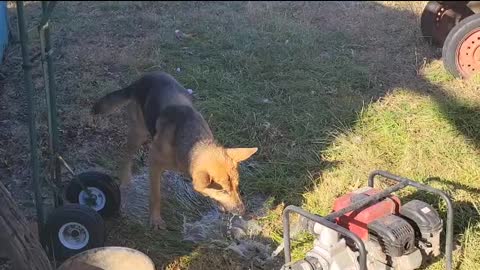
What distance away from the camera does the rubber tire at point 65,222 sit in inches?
146

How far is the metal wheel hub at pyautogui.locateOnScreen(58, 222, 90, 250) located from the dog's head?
730 millimetres

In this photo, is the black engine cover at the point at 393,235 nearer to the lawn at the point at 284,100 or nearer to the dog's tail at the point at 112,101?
the lawn at the point at 284,100

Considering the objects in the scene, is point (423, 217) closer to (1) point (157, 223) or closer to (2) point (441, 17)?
(1) point (157, 223)

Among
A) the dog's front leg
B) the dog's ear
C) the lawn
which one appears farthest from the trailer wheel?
the dog's front leg

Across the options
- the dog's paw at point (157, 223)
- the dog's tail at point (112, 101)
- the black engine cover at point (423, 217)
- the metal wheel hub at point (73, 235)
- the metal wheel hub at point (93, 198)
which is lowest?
the dog's paw at point (157, 223)

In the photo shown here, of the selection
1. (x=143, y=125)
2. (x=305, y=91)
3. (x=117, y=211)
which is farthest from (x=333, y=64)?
(x=117, y=211)

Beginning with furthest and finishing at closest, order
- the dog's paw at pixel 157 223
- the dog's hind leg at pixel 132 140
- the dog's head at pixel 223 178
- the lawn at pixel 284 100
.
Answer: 1. the dog's hind leg at pixel 132 140
2. the lawn at pixel 284 100
3. the dog's paw at pixel 157 223
4. the dog's head at pixel 223 178

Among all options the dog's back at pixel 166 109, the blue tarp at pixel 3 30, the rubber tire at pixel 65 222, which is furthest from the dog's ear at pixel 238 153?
the blue tarp at pixel 3 30

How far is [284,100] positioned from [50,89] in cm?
285

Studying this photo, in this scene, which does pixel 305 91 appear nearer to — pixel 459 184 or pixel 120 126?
pixel 120 126

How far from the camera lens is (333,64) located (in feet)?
23.4

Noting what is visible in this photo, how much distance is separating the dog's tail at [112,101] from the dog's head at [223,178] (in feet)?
3.58

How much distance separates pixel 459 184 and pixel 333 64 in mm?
2939

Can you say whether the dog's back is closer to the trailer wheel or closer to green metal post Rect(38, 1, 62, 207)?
green metal post Rect(38, 1, 62, 207)
